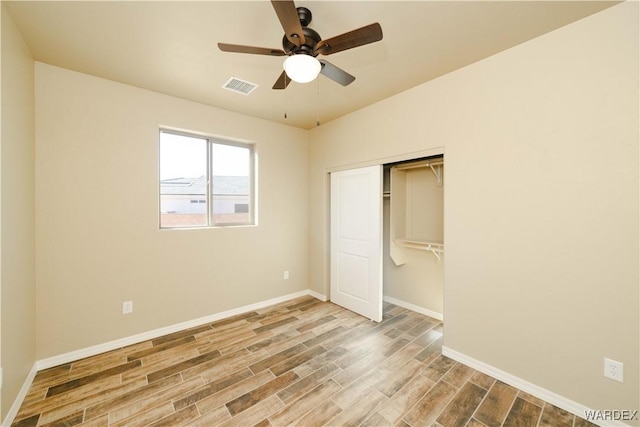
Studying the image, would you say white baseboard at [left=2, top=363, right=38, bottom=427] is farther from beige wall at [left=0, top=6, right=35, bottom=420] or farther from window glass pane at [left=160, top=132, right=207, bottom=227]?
window glass pane at [left=160, top=132, right=207, bottom=227]

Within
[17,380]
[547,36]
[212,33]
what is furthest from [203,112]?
[547,36]

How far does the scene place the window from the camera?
3068 mm

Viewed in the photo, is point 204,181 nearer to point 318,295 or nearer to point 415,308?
point 318,295

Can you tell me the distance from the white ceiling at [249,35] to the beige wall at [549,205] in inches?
11.2

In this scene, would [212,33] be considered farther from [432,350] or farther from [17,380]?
[432,350]

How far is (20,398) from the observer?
6.11ft

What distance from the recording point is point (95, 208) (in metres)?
2.52

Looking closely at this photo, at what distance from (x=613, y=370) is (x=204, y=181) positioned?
4038 mm

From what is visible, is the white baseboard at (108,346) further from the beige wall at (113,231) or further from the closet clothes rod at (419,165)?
the closet clothes rod at (419,165)

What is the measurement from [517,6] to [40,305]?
4.35m

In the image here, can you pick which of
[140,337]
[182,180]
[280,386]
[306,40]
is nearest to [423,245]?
[280,386]

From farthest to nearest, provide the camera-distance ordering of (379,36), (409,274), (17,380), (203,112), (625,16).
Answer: (409,274) → (203,112) → (17,380) → (625,16) → (379,36)

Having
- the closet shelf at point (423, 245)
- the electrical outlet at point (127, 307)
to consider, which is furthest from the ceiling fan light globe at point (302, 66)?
the electrical outlet at point (127, 307)

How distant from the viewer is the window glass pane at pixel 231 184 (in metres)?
3.42
